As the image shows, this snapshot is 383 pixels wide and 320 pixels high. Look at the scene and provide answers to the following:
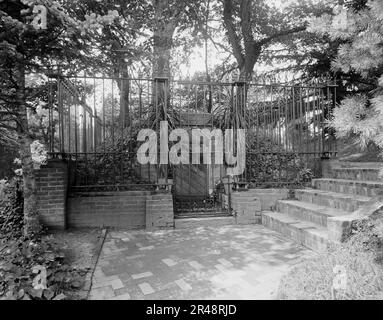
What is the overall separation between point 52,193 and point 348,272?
457 centimetres

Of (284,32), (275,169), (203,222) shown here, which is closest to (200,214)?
(203,222)

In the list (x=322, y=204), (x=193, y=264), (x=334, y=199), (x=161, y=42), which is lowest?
(x=193, y=264)

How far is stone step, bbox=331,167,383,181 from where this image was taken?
472 cm

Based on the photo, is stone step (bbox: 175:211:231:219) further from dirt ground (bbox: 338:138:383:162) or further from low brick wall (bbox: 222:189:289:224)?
dirt ground (bbox: 338:138:383:162)

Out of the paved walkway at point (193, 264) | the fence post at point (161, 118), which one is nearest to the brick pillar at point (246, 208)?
the paved walkway at point (193, 264)

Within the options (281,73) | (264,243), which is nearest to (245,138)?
(264,243)

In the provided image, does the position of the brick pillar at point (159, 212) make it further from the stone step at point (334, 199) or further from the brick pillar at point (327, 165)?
the brick pillar at point (327, 165)

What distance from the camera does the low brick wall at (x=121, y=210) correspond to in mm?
5133

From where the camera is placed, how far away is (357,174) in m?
5.17

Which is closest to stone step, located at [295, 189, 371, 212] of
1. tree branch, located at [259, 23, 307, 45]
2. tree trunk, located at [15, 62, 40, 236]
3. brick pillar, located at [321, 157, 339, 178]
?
brick pillar, located at [321, 157, 339, 178]

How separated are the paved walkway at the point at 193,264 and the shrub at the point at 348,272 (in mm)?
330

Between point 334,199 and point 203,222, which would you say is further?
point 203,222

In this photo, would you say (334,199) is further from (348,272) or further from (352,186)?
(348,272)

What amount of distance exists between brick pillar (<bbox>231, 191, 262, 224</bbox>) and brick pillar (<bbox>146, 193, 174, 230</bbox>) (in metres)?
1.37
